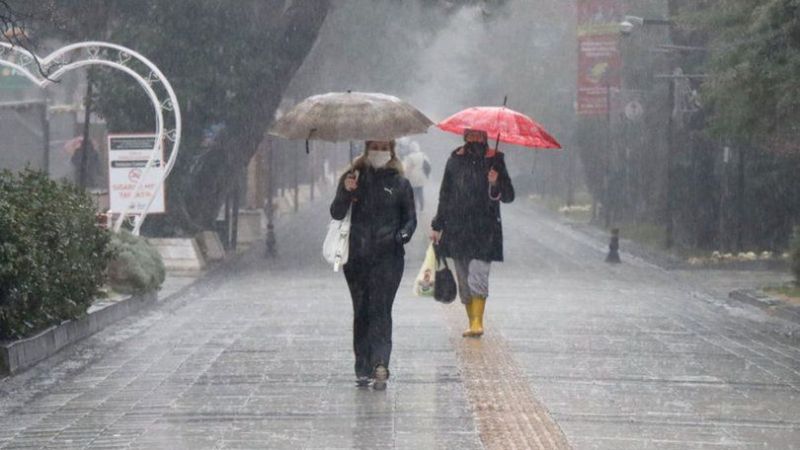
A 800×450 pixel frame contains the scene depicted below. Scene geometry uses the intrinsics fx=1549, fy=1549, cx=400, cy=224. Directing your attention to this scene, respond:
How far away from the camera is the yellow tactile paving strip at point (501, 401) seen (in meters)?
8.98

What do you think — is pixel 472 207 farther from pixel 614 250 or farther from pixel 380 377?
pixel 614 250

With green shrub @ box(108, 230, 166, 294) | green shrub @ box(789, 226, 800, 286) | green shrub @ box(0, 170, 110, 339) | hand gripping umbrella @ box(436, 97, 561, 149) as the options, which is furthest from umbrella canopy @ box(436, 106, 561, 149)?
green shrub @ box(789, 226, 800, 286)

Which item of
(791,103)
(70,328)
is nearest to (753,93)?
(791,103)

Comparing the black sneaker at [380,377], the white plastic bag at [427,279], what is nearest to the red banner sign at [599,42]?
the white plastic bag at [427,279]

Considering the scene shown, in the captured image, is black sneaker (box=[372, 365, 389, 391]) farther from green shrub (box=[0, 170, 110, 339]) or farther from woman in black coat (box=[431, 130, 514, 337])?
green shrub (box=[0, 170, 110, 339])

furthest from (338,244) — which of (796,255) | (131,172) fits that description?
(131,172)

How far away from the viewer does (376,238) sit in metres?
10.7

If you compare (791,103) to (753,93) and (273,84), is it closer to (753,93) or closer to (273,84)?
(753,93)

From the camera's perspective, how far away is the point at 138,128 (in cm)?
2586

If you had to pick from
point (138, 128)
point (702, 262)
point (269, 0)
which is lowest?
point (702, 262)

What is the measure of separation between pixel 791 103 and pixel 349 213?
8049 mm

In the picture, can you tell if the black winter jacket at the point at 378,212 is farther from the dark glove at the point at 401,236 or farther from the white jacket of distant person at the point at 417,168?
the white jacket of distant person at the point at 417,168

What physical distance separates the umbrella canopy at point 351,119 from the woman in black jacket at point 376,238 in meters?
0.22

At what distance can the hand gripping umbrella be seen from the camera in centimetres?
1315
